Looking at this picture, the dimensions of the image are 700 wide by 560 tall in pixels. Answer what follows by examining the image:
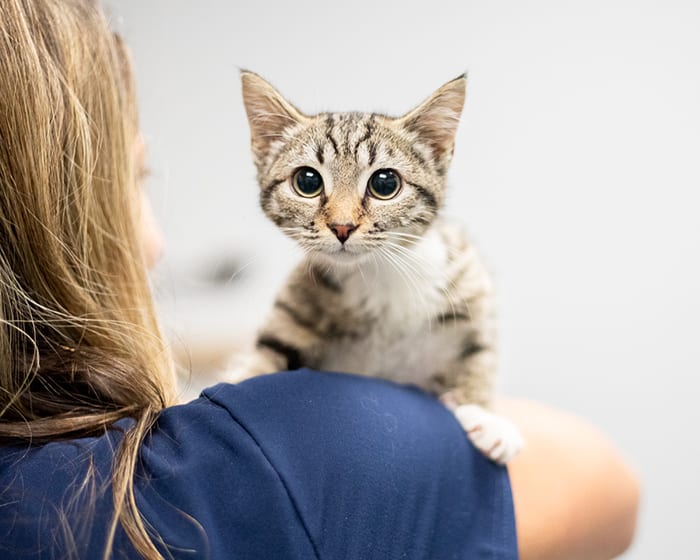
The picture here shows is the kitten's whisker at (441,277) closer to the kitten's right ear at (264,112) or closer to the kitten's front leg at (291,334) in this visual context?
the kitten's front leg at (291,334)

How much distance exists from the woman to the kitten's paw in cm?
3

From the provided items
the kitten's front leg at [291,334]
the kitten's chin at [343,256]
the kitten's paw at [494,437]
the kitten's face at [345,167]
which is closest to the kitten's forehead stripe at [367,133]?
the kitten's face at [345,167]

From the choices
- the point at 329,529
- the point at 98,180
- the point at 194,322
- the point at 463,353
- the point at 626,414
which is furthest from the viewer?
the point at 626,414

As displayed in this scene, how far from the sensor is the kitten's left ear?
25.1 inches

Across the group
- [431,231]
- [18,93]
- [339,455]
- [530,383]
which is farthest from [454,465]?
[530,383]

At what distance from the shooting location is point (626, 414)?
162cm

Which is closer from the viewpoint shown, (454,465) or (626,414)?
(454,465)

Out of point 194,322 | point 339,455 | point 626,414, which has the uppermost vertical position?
point 339,455

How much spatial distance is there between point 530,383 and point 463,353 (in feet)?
2.69

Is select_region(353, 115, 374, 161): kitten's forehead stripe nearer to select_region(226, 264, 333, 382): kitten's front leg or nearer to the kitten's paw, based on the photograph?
select_region(226, 264, 333, 382): kitten's front leg

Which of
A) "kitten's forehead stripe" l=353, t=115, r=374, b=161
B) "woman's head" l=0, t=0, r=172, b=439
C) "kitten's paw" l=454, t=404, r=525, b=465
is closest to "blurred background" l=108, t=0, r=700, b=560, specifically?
"kitten's forehead stripe" l=353, t=115, r=374, b=161

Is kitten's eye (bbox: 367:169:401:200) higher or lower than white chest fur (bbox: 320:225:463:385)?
higher

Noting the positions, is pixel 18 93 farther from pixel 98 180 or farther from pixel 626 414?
pixel 626 414

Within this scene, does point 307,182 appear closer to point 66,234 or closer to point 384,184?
point 384,184
